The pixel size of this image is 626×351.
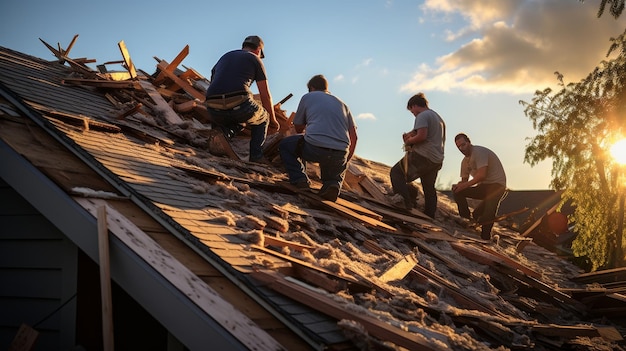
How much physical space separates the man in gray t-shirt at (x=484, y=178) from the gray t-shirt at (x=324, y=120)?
338 cm

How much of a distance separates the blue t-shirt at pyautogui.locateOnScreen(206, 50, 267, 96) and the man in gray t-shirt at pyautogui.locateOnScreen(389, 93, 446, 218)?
2782 millimetres

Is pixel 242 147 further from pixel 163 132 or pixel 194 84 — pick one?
pixel 194 84

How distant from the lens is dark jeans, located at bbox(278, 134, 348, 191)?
21.1 ft

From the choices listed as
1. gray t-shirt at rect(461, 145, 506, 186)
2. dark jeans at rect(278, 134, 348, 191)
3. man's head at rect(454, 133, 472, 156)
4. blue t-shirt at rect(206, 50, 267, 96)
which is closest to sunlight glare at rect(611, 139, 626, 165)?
gray t-shirt at rect(461, 145, 506, 186)

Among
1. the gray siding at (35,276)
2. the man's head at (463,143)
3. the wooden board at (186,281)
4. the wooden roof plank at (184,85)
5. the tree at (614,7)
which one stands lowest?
the gray siding at (35,276)

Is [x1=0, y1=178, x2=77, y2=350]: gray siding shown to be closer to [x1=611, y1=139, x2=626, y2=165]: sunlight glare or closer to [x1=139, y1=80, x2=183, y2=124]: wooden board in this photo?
[x1=139, y1=80, x2=183, y2=124]: wooden board

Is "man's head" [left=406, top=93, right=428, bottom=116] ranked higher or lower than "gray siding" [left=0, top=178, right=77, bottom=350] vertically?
higher

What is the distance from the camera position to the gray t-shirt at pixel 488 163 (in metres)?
9.19

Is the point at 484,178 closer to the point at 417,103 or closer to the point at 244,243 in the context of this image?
the point at 417,103

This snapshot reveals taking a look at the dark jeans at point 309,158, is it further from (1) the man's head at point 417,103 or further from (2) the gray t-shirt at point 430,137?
(1) the man's head at point 417,103

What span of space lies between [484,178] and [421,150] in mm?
1522

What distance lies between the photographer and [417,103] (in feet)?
28.1

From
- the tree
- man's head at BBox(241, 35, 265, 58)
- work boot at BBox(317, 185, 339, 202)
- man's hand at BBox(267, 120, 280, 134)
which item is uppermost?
the tree

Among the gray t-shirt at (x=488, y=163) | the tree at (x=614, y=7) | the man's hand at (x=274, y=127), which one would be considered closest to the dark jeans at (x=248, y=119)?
the man's hand at (x=274, y=127)
